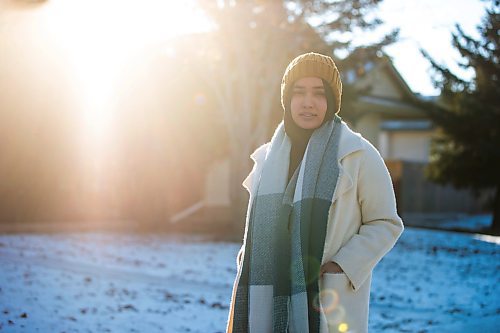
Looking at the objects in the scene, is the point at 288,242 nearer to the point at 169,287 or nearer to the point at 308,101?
the point at 308,101

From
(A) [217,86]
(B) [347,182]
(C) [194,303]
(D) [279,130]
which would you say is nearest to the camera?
(B) [347,182]

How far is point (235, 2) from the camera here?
1338 cm

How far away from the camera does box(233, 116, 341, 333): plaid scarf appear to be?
277cm

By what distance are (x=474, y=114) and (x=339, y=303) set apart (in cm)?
1579

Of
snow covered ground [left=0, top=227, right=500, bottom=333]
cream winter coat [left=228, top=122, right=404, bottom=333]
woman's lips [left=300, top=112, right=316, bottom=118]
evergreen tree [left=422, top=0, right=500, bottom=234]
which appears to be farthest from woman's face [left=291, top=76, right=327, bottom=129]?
evergreen tree [left=422, top=0, right=500, bottom=234]

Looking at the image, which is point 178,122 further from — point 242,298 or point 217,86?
point 242,298

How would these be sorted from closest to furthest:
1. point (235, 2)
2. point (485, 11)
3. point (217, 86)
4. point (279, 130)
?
point (279, 130), point (235, 2), point (217, 86), point (485, 11)

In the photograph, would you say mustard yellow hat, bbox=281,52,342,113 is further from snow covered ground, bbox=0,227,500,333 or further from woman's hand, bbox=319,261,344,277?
snow covered ground, bbox=0,227,500,333

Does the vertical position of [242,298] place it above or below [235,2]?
below

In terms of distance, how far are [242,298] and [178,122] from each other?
1415 centimetres

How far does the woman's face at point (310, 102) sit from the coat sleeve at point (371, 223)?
0.91 feet

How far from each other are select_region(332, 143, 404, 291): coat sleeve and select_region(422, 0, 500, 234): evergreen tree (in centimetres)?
1502

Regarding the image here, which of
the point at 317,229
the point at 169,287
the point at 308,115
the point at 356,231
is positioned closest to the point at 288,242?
the point at 317,229

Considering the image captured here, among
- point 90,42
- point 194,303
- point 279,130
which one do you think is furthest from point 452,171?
point 279,130
